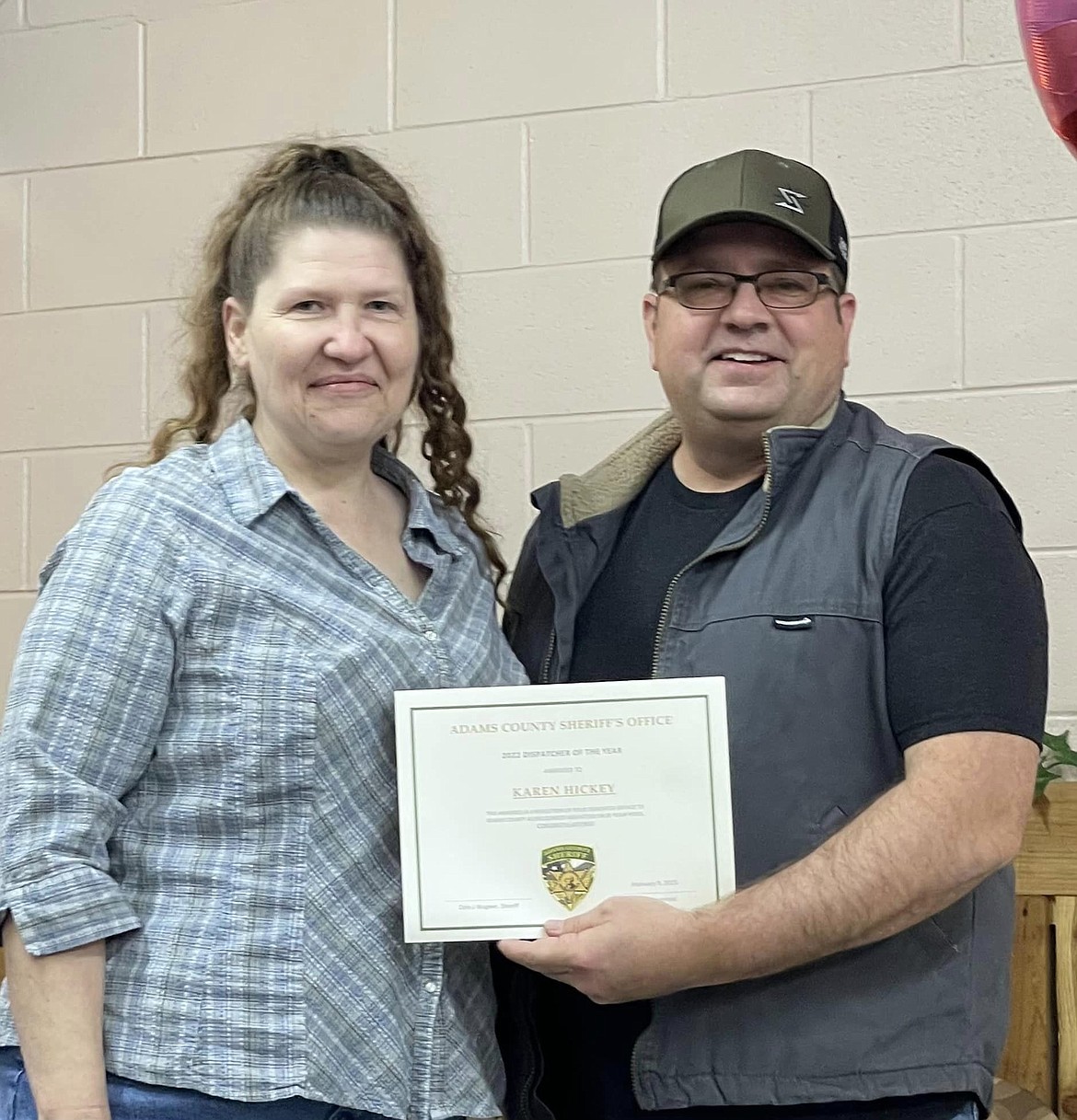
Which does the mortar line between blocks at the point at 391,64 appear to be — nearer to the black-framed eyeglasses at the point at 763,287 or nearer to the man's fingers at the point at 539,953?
the black-framed eyeglasses at the point at 763,287

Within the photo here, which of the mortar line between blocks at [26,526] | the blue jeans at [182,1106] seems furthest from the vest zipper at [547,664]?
the mortar line between blocks at [26,526]

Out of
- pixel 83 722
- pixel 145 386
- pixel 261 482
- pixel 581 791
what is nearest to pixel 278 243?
pixel 261 482

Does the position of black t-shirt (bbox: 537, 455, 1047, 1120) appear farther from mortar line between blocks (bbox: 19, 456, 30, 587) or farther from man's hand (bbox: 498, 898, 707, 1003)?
mortar line between blocks (bbox: 19, 456, 30, 587)

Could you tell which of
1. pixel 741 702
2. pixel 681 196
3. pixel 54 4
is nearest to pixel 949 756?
pixel 741 702

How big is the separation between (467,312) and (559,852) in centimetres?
133

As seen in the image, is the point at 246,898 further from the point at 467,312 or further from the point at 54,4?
the point at 54,4

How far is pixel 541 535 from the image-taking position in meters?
1.81

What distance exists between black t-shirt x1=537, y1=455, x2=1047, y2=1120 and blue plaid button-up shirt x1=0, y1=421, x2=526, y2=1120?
0.56 feet

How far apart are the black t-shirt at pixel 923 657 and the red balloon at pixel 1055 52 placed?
0.50 metres

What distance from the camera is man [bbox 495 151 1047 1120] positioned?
4.68ft

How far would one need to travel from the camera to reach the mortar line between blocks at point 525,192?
8.38 ft

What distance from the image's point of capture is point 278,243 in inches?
60.5

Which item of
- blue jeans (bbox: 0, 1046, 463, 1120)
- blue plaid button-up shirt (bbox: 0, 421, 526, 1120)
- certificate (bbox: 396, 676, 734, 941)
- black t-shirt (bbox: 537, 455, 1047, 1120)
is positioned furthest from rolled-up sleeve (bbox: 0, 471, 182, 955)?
black t-shirt (bbox: 537, 455, 1047, 1120)

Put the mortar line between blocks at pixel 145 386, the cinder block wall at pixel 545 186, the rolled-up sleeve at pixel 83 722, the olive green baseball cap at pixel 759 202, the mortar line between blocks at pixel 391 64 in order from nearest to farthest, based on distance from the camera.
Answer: the rolled-up sleeve at pixel 83 722 < the olive green baseball cap at pixel 759 202 < the cinder block wall at pixel 545 186 < the mortar line between blocks at pixel 391 64 < the mortar line between blocks at pixel 145 386
